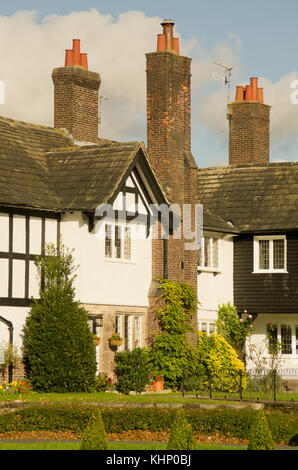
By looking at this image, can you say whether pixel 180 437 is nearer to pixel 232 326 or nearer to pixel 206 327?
pixel 206 327

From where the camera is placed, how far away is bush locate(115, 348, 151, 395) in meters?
29.9

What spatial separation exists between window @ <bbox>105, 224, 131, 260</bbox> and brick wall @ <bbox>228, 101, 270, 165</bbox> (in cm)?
1261

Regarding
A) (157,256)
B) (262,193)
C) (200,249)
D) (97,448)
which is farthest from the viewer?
(262,193)

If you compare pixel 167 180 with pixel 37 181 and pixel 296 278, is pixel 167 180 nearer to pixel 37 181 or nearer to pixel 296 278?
pixel 37 181

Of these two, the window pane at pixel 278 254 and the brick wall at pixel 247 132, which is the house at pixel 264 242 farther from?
the brick wall at pixel 247 132

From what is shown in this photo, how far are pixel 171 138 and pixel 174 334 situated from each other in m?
6.67

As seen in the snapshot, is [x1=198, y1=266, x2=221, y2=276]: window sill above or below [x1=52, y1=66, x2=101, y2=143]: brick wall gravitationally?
below

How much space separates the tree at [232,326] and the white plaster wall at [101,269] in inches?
220

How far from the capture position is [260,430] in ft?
51.1

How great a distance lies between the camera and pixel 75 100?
3600 centimetres

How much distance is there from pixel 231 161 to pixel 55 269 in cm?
1631

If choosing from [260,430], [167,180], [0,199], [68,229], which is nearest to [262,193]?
[167,180]
